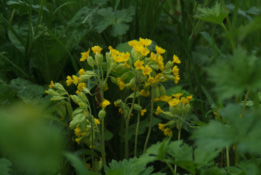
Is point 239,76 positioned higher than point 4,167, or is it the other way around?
point 239,76

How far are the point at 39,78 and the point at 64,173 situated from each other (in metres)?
0.86

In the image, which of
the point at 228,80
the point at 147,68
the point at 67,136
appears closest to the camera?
the point at 228,80

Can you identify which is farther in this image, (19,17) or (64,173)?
(19,17)

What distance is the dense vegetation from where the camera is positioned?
2.48 ft

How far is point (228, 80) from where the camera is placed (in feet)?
2.48

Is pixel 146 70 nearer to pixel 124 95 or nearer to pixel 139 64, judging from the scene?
pixel 139 64

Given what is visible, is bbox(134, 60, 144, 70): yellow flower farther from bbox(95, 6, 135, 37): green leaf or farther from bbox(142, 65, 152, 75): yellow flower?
bbox(95, 6, 135, 37): green leaf

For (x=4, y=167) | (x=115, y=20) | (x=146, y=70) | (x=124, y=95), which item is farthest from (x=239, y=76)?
(x=115, y=20)

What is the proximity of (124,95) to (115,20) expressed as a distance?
0.51 meters

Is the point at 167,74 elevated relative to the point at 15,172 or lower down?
elevated

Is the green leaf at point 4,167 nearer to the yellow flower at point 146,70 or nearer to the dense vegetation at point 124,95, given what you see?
the dense vegetation at point 124,95

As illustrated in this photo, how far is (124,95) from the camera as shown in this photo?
1820 mm

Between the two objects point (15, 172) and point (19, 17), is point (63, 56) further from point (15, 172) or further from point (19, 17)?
point (15, 172)

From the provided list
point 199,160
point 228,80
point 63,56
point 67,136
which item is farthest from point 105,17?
point 228,80
